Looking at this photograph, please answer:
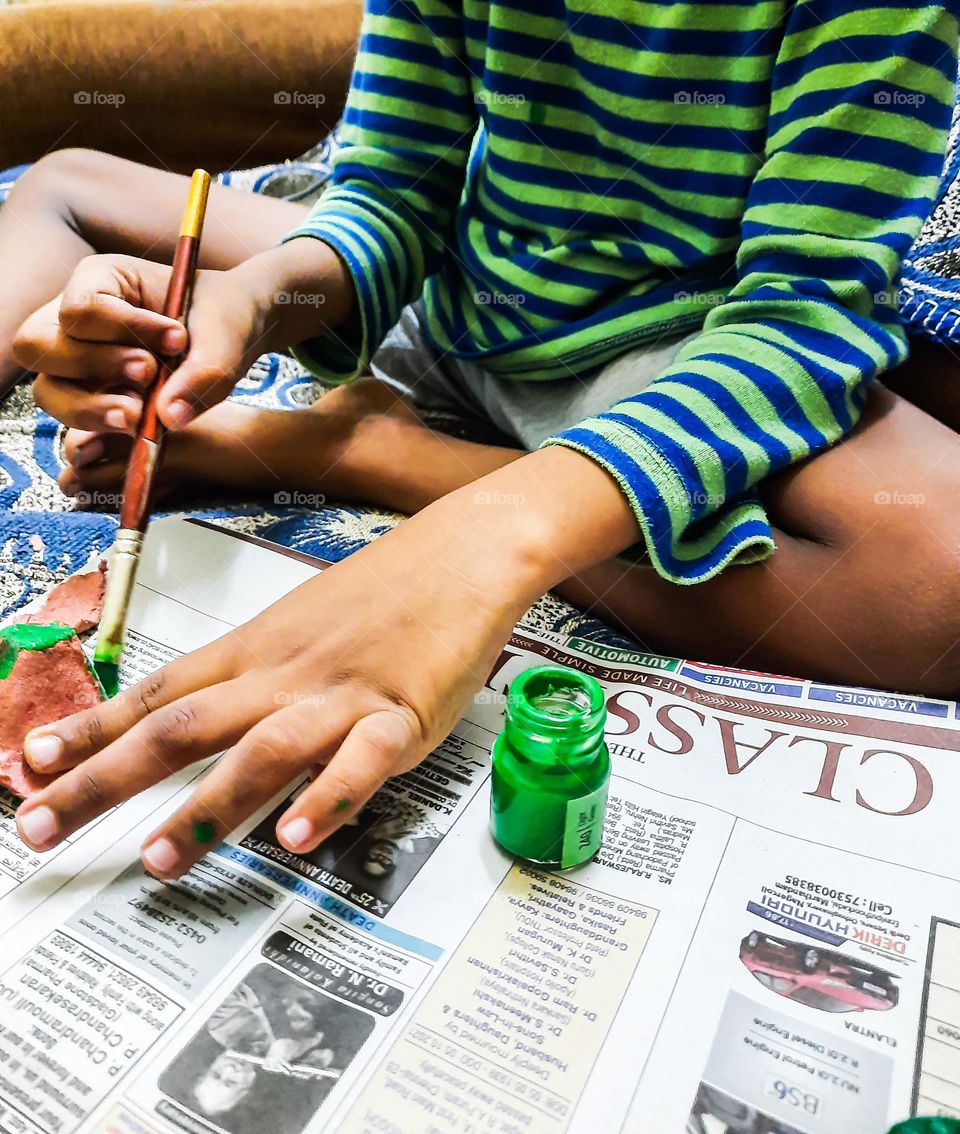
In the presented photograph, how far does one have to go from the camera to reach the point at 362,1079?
0.31 metres

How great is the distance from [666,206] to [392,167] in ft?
0.77

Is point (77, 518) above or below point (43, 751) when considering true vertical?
above

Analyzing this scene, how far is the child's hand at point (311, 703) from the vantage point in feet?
1.16

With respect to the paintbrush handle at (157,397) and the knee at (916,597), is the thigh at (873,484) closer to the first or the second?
the knee at (916,597)

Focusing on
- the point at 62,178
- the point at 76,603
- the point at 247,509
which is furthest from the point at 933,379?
the point at 62,178

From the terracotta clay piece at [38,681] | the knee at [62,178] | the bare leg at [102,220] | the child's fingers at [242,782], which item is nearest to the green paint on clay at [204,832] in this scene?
the child's fingers at [242,782]

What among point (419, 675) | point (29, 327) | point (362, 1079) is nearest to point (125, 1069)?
point (362, 1079)

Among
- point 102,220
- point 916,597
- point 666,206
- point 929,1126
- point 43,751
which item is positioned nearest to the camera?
point 929,1126

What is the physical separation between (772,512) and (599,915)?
292 mm

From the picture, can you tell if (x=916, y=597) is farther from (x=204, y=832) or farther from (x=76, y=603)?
(x=76, y=603)

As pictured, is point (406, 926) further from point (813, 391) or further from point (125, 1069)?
point (813, 391)

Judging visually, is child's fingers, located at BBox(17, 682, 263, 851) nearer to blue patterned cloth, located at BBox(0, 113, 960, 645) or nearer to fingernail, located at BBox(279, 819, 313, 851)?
fingernail, located at BBox(279, 819, 313, 851)

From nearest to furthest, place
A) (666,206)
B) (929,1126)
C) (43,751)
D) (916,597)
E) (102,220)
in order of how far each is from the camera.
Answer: (929,1126) → (43,751) → (916,597) → (666,206) → (102,220)

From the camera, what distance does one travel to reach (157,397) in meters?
0.52
